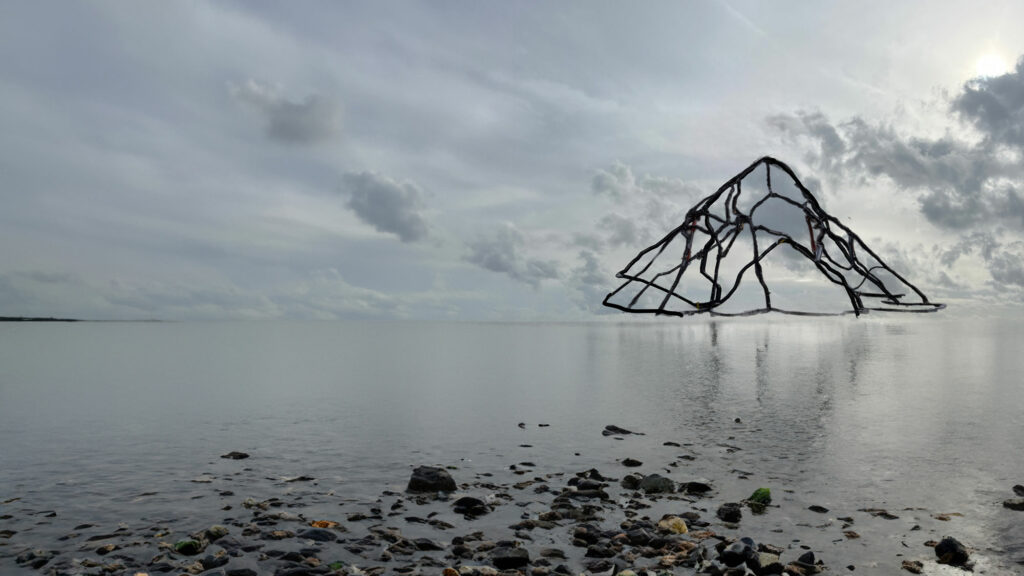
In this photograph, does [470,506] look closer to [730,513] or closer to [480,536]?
[480,536]

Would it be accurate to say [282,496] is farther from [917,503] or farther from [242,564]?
[917,503]

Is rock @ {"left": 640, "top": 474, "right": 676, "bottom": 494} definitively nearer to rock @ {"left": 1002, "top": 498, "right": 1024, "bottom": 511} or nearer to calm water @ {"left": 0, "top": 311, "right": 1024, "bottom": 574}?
calm water @ {"left": 0, "top": 311, "right": 1024, "bottom": 574}

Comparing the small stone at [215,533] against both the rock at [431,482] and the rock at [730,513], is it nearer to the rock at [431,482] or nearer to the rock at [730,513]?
the rock at [431,482]

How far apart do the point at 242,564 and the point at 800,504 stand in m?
11.6

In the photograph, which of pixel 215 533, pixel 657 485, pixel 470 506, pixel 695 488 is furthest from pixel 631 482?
pixel 215 533

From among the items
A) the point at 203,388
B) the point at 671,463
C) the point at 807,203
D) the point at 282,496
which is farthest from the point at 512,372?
the point at 807,203

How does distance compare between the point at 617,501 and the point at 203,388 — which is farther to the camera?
the point at 203,388

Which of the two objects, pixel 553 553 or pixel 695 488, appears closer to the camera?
pixel 553 553

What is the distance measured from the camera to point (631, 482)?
1560 cm

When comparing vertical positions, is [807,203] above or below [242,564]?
above

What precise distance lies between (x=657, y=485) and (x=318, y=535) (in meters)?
7.80

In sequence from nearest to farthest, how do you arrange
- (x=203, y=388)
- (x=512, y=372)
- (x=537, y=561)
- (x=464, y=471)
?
(x=537, y=561), (x=464, y=471), (x=203, y=388), (x=512, y=372)

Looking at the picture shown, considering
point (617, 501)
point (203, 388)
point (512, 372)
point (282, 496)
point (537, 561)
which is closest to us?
point (537, 561)

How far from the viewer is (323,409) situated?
3144 centimetres
